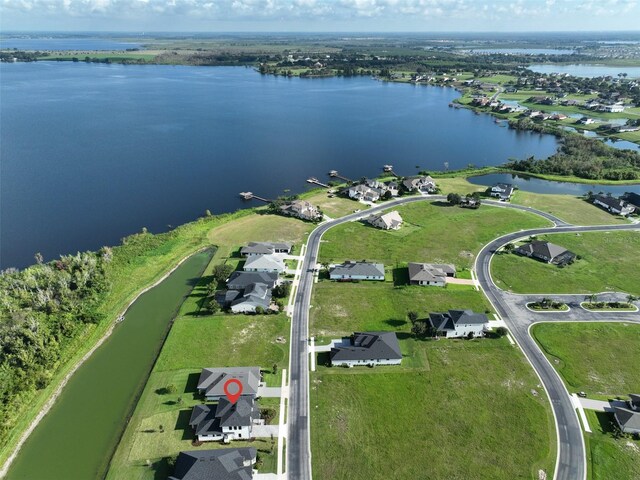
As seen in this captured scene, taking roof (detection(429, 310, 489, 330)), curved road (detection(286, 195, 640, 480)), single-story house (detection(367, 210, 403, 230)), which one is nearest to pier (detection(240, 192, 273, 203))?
curved road (detection(286, 195, 640, 480))

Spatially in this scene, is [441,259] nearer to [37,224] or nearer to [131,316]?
[131,316]

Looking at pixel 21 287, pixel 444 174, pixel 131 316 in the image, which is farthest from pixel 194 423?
pixel 444 174

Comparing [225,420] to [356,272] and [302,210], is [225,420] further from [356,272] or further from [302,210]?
[302,210]

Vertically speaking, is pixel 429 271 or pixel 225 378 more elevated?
pixel 429 271

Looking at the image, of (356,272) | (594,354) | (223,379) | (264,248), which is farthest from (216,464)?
(594,354)

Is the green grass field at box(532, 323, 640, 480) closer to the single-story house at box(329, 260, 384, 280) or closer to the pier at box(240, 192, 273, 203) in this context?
the single-story house at box(329, 260, 384, 280)

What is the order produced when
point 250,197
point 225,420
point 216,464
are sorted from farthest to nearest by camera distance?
point 250,197, point 225,420, point 216,464
